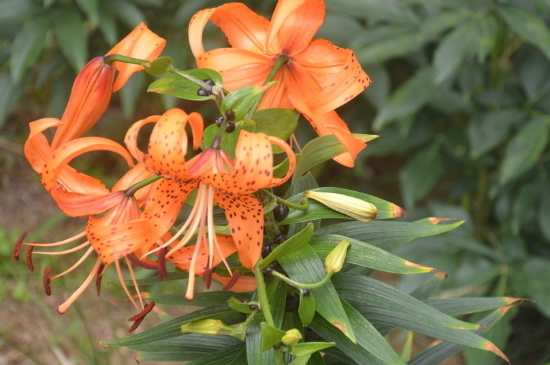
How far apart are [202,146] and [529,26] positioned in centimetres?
88

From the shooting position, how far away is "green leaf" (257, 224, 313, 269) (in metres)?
0.61

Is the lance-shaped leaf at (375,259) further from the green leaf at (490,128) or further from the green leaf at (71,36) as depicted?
the green leaf at (71,36)

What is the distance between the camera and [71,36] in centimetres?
151

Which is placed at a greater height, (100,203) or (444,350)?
(100,203)

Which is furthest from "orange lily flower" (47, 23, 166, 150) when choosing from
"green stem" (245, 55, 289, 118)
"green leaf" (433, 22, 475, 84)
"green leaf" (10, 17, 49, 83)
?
"green leaf" (10, 17, 49, 83)

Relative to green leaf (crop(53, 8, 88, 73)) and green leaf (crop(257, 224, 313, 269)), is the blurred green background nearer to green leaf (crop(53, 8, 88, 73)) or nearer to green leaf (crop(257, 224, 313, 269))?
green leaf (crop(53, 8, 88, 73))

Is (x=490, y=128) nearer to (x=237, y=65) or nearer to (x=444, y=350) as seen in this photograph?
(x=444, y=350)

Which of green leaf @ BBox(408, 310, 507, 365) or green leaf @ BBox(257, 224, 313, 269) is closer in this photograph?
green leaf @ BBox(257, 224, 313, 269)

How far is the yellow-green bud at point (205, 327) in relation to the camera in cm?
64

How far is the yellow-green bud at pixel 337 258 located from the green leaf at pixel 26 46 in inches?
41.3

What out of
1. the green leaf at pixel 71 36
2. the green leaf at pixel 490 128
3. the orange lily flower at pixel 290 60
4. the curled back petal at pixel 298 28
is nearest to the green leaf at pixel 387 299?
the orange lily flower at pixel 290 60

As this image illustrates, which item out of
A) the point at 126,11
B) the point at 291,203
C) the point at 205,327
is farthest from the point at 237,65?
the point at 126,11

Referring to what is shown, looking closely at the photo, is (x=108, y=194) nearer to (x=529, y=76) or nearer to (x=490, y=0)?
(x=490, y=0)

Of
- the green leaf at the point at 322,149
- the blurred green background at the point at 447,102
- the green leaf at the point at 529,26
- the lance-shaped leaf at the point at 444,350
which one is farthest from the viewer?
the blurred green background at the point at 447,102
